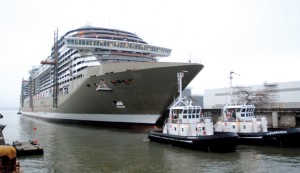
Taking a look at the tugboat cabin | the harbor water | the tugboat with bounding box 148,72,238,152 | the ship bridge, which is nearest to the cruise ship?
the ship bridge

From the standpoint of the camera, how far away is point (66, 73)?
53.0 meters

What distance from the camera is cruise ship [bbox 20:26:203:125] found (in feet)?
112

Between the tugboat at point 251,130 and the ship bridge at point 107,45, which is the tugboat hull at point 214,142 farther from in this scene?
the ship bridge at point 107,45

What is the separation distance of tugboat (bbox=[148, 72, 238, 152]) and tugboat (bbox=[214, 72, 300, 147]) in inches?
134

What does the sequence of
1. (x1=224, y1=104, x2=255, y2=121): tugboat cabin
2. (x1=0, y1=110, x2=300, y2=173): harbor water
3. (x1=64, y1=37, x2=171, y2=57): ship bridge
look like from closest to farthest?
(x1=0, y1=110, x2=300, y2=173): harbor water, (x1=224, y1=104, x2=255, y2=121): tugboat cabin, (x1=64, y1=37, x2=171, y2=57): ship bridge

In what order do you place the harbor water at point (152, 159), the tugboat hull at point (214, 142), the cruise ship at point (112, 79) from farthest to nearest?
the cruise ship at point (112, 79), the tugboat hull at point (214, 142), the harbor water at point (152, 159)

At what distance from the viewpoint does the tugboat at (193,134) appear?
923 inches

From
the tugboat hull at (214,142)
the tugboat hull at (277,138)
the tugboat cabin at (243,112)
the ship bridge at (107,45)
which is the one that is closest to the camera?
the tugboat hull at (214,142)

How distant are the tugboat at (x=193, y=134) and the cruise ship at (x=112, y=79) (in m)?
6.04

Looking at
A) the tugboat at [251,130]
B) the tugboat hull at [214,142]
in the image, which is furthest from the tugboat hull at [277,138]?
the tugboat hull at [214,142]

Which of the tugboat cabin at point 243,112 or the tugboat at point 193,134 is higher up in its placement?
the tugboat cabin at point 243,112

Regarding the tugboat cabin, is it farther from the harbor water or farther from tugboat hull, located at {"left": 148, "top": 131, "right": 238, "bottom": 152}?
tugboat hull, located at {"left": 148, "top": 131, "right": 238, "bottom": 152}

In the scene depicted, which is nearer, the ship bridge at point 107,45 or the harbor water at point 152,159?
the harbor water at point 152,159

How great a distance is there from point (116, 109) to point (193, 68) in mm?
12264
